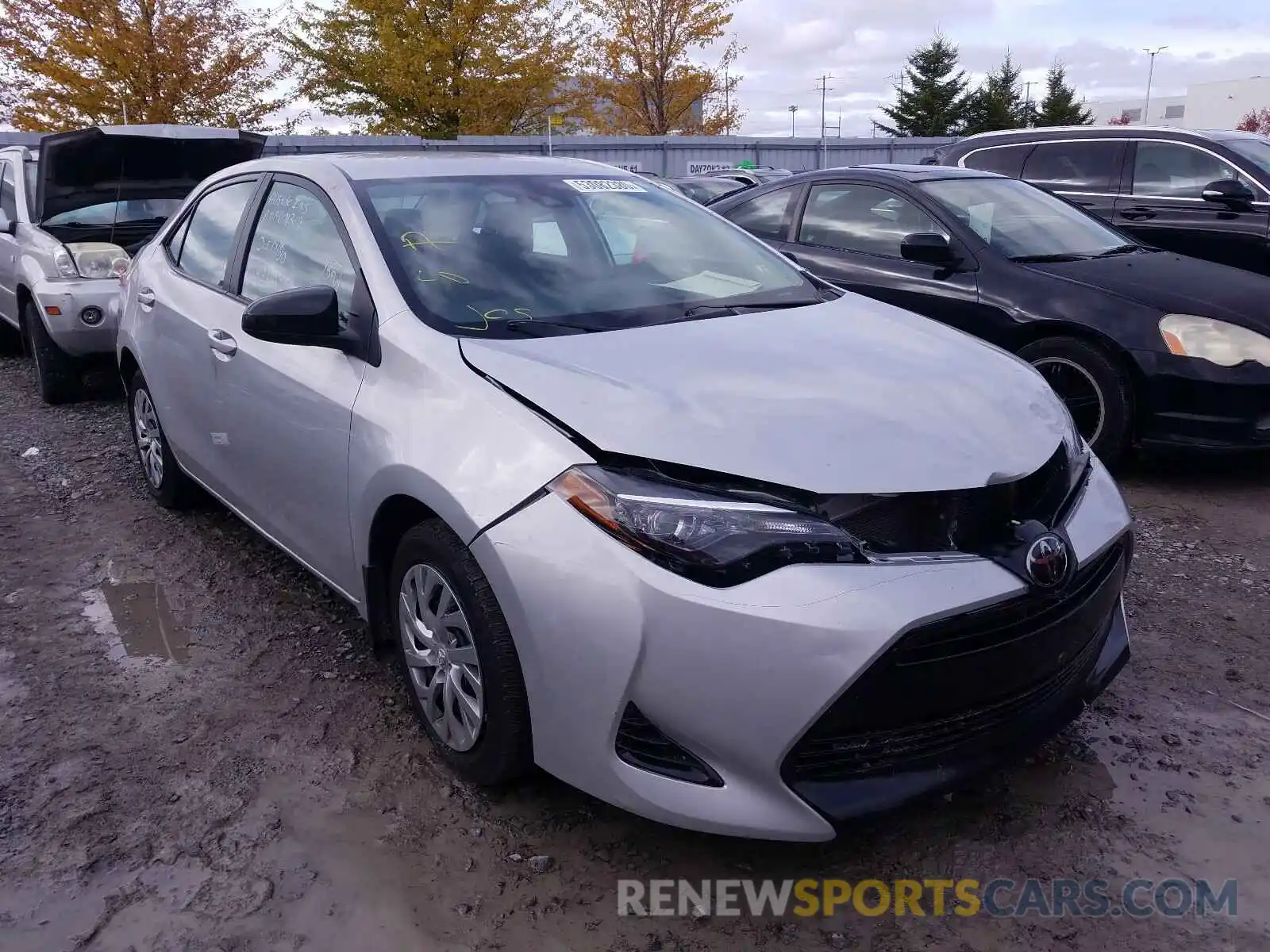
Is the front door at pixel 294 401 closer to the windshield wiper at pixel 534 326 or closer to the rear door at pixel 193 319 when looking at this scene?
the rear door at pixel 193 319

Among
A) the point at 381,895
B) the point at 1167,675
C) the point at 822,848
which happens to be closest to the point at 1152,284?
the point at 1167,675

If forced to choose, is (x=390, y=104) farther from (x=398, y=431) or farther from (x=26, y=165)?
(x=398, y=431)

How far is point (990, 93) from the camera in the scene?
50.8m

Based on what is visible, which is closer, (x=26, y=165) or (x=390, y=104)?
(x=26, y=165)

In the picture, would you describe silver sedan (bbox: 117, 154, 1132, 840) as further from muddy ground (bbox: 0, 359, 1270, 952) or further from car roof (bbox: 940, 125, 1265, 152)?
car roof (bbox: 940, 125, 1265, 152)

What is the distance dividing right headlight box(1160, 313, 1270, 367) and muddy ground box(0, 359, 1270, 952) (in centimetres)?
129

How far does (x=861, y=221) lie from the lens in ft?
20.5

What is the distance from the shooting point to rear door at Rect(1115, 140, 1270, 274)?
7.46m

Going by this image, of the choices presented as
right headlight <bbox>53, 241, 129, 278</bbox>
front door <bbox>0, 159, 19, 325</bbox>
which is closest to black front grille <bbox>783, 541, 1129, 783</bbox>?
right headlight <bbox>53, 241, 129, 278</bbox>

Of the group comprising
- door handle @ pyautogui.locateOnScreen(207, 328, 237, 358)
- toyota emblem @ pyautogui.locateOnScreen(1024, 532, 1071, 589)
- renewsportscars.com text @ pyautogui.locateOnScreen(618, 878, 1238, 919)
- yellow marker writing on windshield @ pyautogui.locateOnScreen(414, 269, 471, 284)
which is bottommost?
renewsportscars.com text @ pyautogui.locateOnScreen(618, 878, 1238, 919)

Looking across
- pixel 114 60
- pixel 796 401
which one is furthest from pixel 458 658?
pixel 114 60

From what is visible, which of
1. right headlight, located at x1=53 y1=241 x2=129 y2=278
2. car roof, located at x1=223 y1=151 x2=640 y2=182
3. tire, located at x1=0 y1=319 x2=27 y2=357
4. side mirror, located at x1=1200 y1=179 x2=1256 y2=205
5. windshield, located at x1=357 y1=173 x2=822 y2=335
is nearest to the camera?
windshield, located at x1=357 y1=173 x2=822 y2=335

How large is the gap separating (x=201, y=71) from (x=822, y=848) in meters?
21.5

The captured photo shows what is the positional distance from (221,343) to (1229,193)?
22.7 feet
